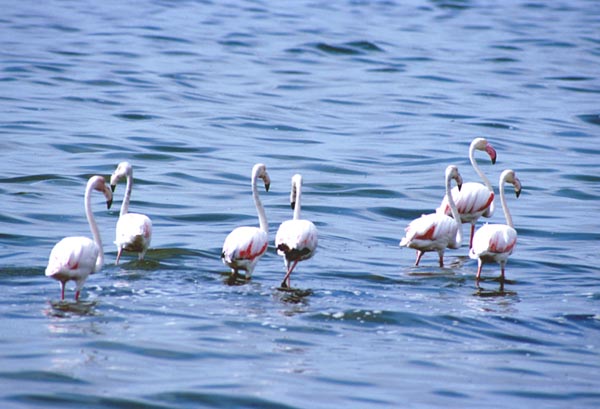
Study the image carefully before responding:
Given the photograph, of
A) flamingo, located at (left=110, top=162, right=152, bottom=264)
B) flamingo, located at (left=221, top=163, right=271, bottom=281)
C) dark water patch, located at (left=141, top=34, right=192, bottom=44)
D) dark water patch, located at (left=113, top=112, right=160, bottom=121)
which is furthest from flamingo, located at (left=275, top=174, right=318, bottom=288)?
dark water patch, located at (left=141, top=34, right=192, bottom=44)


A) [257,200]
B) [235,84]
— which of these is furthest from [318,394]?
[235,84]

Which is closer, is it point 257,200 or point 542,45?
point 257,200

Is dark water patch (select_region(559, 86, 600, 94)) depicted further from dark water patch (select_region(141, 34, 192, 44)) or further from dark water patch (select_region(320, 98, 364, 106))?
dark water patch (select_region(141, 34, 192, 44))

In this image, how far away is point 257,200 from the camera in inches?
403

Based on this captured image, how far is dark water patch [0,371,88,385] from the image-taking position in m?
6.69

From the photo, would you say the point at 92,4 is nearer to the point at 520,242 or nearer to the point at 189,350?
the point at 520,242

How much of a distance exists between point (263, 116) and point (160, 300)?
10837 millimetres

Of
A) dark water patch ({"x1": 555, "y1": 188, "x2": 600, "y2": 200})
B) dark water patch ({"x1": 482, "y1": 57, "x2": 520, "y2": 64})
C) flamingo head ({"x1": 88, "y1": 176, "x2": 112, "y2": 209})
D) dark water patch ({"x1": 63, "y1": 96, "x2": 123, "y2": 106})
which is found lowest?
dark water patch ({"x1": 555, "y1": 188, "x2": 600, "y2": 200})

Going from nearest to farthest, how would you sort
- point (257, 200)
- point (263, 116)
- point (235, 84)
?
point (257, 200) < point (263, 116) < point (235, 84)

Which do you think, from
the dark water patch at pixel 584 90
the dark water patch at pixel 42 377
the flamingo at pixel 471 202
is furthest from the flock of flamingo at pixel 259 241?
the dark water patch at pixel 584 90

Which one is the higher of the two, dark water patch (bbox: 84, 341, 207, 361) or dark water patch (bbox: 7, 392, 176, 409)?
dark water patch (bbox: 84, 341, 207, 361)

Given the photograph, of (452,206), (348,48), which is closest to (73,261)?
(452,206)

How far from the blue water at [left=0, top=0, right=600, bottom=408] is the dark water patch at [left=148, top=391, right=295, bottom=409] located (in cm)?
2

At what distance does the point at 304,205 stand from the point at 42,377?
Answer: 6808 mm
